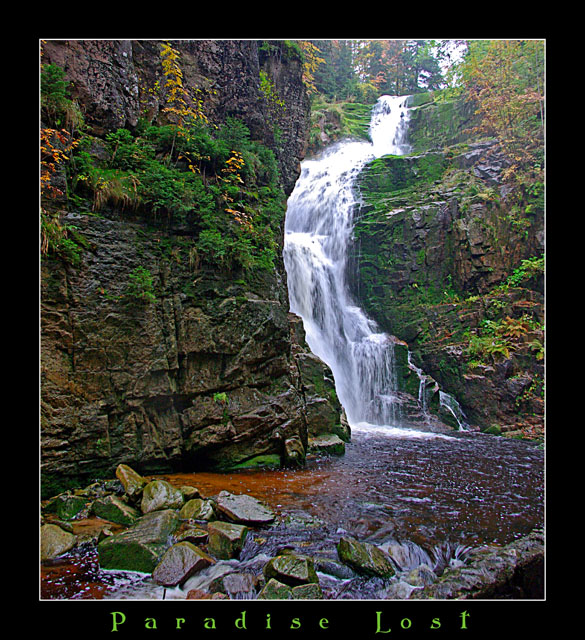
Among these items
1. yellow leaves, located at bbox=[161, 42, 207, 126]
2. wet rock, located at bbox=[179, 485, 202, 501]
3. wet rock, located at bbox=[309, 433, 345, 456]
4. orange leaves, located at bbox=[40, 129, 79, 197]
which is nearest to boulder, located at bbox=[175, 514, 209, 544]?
wet rock, located at bbox=[179, 485, 202, 501]

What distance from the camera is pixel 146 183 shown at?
6.68 meters

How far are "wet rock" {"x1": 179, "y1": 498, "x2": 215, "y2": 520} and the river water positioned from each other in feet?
1.74

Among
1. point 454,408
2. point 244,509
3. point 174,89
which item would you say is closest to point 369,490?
point 244,509

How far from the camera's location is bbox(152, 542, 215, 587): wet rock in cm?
351

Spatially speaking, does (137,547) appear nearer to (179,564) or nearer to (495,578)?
(179,564)

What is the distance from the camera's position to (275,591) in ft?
10.8

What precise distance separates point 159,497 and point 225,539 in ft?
4.25

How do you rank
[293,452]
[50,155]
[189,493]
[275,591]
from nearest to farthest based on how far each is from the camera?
[275,591], [189,493], [50,155], [293,452]

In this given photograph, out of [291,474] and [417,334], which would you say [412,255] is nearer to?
[417,334]

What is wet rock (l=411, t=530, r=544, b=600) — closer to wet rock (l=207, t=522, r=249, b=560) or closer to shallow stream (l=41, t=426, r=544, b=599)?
shallow stream (l=41, t=426, r=544, b=599)

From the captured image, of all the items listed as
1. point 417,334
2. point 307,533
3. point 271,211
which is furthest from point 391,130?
point 307,533

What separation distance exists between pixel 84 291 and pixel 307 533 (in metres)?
4.50

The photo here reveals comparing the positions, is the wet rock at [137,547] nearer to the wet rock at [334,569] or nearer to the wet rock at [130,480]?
the wet rock at [130,480]

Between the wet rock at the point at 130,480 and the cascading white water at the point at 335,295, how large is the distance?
7730 millimetres
